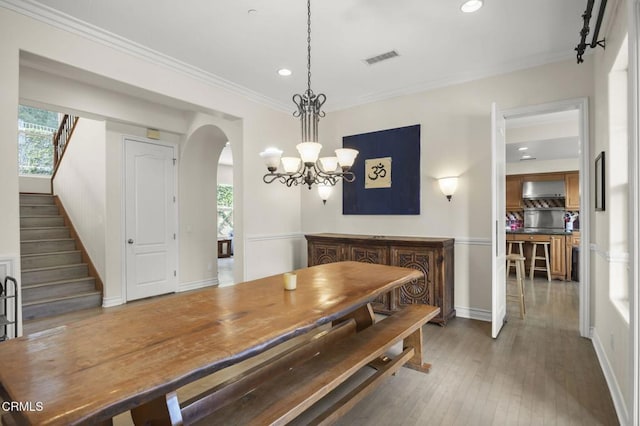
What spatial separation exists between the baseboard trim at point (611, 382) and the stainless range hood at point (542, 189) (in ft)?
16.9

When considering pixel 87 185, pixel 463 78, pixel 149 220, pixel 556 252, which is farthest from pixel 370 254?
pixel 87 185

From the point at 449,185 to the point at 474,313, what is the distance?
1.55 metres

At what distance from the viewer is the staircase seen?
436 centimetres

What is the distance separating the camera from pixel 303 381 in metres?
1.72

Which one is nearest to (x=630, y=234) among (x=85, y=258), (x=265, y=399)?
(x=265, y=399)

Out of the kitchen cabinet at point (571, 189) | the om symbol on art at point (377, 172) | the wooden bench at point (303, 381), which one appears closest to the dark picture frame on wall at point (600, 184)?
the wooden bench at point (303, 381)

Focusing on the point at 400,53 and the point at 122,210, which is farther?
the point at 122,210

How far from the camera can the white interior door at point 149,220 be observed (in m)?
4.93

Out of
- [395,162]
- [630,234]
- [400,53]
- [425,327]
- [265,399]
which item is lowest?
[425,327]

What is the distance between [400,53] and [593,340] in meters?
3.39

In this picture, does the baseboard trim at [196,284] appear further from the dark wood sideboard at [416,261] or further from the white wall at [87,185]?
the dark wood sideboard at [416,261]

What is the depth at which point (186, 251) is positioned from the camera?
5.59 meters

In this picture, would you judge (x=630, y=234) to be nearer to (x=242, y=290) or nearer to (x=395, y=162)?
(x=242, y=290)
